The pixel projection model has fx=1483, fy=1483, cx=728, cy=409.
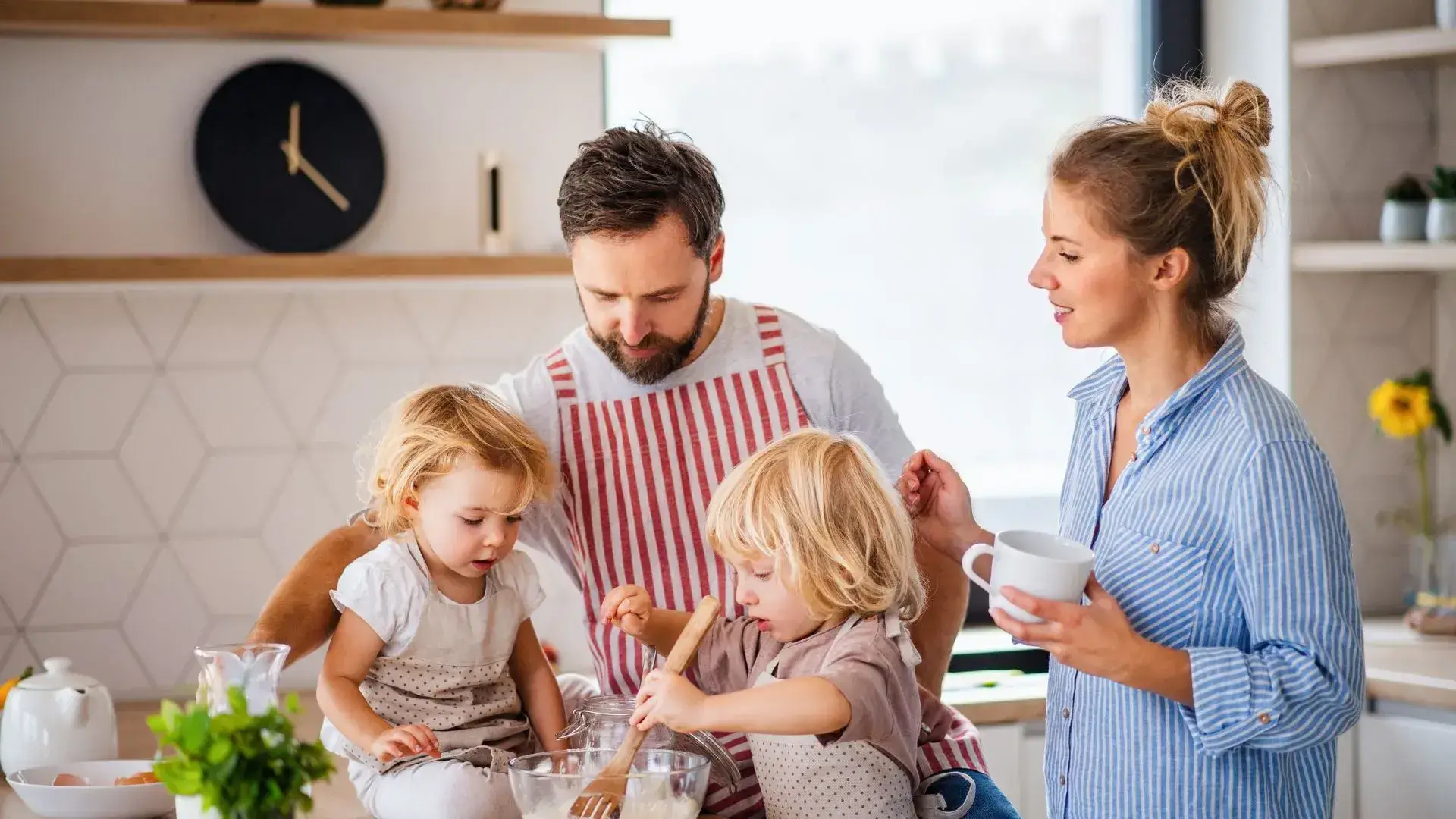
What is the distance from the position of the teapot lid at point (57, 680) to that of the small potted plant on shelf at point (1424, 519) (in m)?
2.33

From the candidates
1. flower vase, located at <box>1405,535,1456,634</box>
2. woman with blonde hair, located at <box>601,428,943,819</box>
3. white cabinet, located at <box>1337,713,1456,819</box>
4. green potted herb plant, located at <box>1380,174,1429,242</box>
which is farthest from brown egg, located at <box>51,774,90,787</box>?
green potted herb plant, located at <box>1380,174,1429,242</box>

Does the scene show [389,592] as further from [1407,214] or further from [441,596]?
[1407,214]

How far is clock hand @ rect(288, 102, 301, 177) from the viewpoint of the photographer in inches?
99.7

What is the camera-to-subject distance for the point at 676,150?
5.89 ft

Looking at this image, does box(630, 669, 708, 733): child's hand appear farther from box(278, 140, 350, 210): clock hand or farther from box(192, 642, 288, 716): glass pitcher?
box(278, 140, 350, 210): clock hand

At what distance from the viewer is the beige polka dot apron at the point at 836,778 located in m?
1.57

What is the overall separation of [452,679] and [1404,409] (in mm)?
2054

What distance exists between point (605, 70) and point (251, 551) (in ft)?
3.58

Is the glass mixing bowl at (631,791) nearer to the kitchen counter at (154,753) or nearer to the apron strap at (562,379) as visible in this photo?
the kitchen counter at (154,753)

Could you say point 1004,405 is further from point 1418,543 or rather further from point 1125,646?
point 1125,646

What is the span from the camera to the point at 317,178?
2555mm

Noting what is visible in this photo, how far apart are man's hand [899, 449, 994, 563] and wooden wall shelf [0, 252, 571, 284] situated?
78cm

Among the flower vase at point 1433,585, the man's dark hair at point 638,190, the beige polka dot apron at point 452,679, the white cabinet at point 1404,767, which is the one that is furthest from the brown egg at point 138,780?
the flower vase at point 1433,585

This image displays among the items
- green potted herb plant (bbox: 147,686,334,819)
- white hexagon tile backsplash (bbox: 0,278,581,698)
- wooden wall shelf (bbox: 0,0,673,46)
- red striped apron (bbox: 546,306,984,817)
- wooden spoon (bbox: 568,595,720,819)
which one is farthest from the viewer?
white hexagon tile backsplash (bbox: 0,278,581,698)
